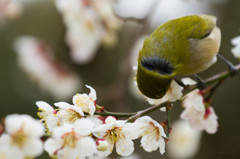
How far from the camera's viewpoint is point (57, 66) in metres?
2.97

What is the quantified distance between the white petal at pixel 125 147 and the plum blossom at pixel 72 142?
15cm

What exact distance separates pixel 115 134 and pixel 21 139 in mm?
329

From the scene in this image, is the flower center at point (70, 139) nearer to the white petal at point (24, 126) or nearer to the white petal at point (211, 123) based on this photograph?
the white petal at point (24, 126)

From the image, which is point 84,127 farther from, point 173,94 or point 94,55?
Result: point 94,55

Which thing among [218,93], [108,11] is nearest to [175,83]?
[108,11]

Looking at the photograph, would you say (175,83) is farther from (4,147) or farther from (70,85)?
(70,85)

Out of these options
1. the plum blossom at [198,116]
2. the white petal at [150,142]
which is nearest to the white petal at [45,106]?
the white petal at [150,142]

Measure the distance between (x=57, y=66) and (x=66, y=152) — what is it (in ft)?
6.55

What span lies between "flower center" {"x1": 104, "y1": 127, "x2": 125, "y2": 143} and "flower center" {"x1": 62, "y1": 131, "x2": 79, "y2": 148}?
14cm

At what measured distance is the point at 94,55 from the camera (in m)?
5.31

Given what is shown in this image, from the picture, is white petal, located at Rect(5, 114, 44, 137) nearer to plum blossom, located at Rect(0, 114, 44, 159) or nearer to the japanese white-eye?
plum blossom, located at Rect(0, 114, 44, 159)

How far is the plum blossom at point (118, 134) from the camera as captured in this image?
1073mm

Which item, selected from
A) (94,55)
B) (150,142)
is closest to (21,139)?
(150,142)

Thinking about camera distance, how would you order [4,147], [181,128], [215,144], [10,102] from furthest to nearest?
1. [10,102]
2. [215,144]
3. [181,128]
4. [4,147]
